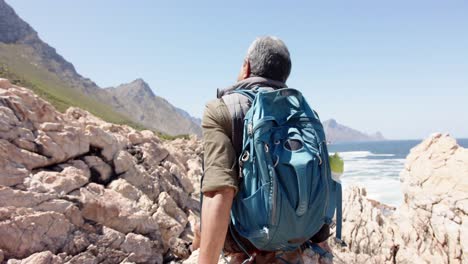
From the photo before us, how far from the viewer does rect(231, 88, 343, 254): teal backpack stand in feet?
8.17

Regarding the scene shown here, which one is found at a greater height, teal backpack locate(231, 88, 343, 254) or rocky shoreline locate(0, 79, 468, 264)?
teal backpack locate(231, 88, 343, 254)

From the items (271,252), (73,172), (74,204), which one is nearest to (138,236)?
(74,204)

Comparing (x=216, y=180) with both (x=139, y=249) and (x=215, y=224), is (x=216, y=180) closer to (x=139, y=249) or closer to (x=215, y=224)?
(x=215, y=224)

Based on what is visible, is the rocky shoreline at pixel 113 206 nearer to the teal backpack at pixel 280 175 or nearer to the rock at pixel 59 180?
the rock at pixel 59 180

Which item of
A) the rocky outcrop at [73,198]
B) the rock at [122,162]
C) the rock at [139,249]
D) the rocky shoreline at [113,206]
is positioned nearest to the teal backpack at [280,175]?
the rocky shoreline at [113,206]

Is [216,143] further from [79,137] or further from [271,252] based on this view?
[79,137]

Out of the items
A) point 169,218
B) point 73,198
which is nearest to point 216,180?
point 73,198

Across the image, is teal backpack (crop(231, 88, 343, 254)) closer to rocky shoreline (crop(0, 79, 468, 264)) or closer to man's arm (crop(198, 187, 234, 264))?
man's arm (crop(198, 187, 234, 264))

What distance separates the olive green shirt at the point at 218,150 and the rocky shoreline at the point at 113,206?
235 inches

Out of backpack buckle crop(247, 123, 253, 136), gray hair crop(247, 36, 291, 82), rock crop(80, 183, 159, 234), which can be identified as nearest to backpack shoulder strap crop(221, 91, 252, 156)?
backpack buckle crop(247, 123, 253, 136)

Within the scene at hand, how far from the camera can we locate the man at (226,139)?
2.45 metres

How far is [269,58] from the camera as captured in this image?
2.95 metres

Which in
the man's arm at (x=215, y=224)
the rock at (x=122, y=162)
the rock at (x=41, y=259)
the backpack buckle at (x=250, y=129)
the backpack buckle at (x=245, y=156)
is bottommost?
the rock at (x=41, y=259)

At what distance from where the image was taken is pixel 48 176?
29.9ft
